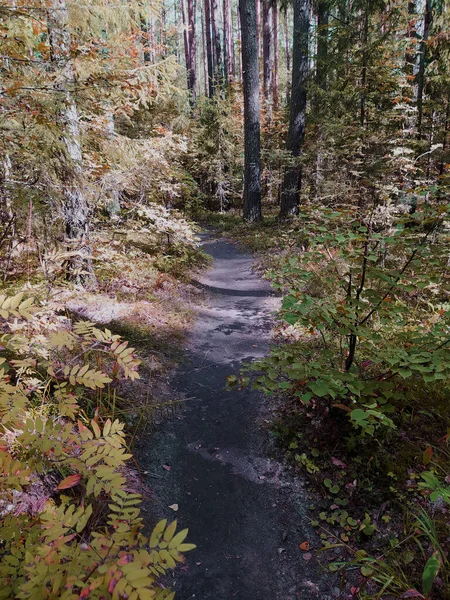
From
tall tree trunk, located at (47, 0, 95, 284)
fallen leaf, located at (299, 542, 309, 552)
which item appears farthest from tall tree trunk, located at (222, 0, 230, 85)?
fallen leaf, located at (299, 542, 309, 552)

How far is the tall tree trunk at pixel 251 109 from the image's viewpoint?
1236 cm

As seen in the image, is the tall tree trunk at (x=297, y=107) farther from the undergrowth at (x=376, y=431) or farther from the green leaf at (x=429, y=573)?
the green leaf at (x=429, y=573)

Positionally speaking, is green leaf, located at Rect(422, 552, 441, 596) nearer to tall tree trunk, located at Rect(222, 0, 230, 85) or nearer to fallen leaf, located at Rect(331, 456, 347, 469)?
fallen leaf, located at Rect(331, 456, 347, 469)

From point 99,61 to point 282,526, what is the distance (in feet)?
17.9

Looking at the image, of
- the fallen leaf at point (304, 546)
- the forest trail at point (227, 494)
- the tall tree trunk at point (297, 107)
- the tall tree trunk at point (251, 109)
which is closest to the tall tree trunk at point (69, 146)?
the forest trail at point (227, 494)

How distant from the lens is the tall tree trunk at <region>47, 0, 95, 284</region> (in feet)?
12.0

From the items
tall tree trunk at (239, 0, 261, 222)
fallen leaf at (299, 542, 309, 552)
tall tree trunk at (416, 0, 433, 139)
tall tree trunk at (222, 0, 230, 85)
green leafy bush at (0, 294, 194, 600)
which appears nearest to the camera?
green leafy bush at (0, 294, 194, 600)

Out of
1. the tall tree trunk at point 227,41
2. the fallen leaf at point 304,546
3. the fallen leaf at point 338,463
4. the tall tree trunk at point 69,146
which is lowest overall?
the fallen leaf at point 304,546

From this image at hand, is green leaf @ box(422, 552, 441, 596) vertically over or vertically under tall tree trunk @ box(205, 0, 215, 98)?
under

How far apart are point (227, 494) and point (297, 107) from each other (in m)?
12.4

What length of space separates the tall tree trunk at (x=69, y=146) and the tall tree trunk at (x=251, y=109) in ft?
31.0

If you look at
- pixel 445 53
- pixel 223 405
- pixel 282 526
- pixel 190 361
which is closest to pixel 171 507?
pixel 282 526

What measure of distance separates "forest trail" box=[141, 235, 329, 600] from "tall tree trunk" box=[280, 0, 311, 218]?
877 centimetres

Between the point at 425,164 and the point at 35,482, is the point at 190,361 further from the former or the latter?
the point at 425,164
